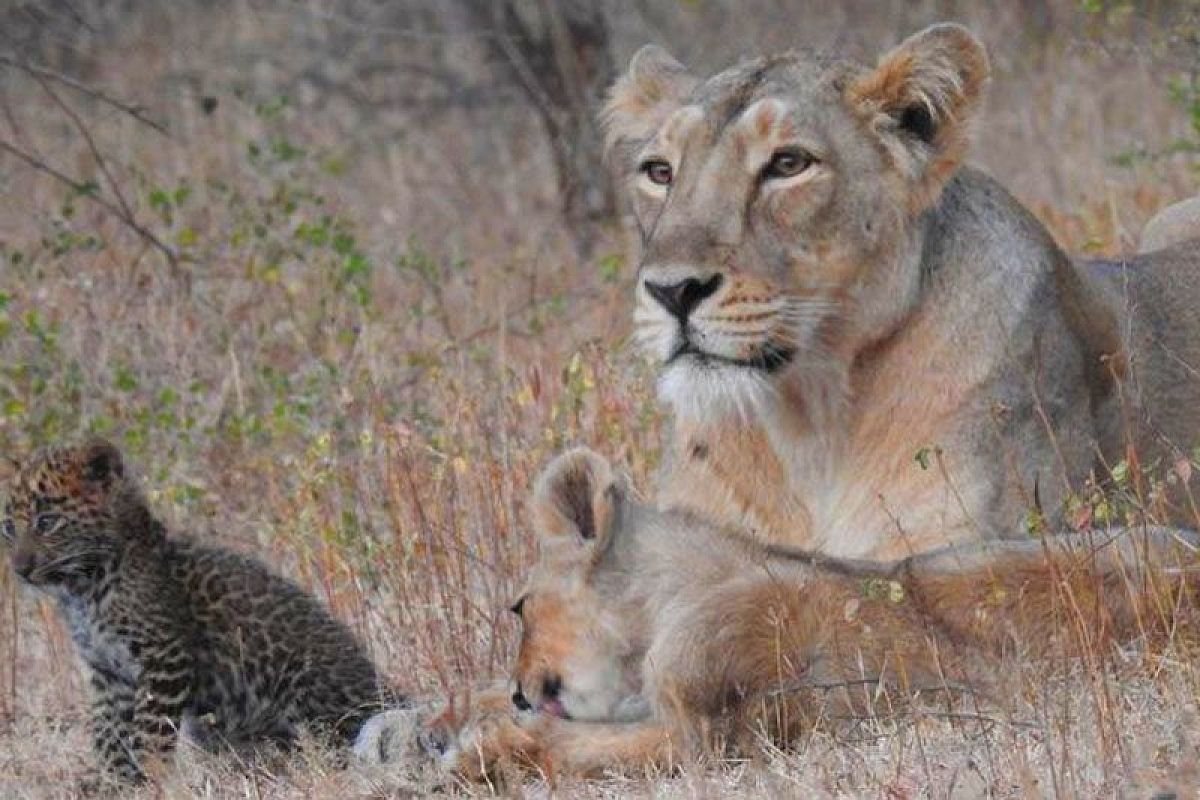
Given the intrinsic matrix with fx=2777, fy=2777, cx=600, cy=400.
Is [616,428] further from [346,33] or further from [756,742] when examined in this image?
[346,33]

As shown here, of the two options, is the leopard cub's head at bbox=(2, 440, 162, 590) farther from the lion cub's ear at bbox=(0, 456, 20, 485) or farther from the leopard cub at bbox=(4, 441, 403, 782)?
the lion cub's ear at bbox=(0, 456, 20, 485)

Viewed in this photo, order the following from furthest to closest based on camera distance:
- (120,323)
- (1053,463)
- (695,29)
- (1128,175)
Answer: (695,29), (1128,175), (120,323), (1053,463)

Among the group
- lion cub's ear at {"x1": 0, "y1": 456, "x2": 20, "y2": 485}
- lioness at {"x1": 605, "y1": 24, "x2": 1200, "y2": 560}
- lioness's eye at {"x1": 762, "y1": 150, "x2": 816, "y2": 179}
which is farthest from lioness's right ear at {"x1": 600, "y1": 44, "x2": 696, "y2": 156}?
lion cub's ear at {"x1": 0, "y1": 456, "x2": 20, "y2": 485}

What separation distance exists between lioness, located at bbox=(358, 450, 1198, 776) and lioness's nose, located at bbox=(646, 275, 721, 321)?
522 millimetres

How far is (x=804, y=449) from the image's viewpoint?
20.1 feet

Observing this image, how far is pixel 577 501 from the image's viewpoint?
524 centimetres

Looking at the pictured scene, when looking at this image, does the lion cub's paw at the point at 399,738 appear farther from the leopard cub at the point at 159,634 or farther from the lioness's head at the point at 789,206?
the lioness's head at the point at 789,206

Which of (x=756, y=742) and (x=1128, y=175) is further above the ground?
(x=1128, y=175)

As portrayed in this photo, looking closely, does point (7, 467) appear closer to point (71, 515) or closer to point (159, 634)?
point (71, 515)

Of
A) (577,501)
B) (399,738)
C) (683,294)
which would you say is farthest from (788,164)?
(399,738)

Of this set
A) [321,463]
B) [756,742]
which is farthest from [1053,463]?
[321,463]

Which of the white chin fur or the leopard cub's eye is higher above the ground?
the white chin fur

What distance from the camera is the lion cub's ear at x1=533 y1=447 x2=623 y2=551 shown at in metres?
5.16

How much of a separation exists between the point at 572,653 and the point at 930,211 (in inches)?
60.3
